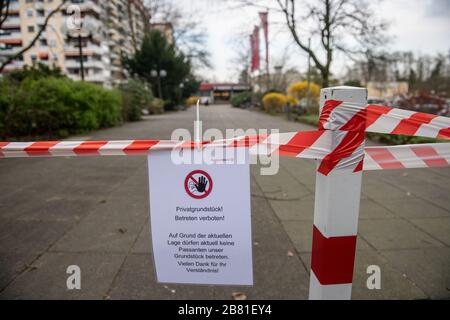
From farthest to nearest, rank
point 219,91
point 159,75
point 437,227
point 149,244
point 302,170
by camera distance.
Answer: point 219,91 < point 159,75 < point 302,170 < point 437,227 < point 149,244

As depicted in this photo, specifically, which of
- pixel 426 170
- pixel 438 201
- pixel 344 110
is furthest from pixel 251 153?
pixel 426 170

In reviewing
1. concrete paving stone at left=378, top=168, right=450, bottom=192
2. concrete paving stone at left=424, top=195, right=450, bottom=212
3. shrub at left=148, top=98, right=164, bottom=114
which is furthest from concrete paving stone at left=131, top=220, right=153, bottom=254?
shrub at left=148, top=98, right=164, bottom=114

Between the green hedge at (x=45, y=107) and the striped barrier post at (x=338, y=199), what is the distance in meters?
12.3

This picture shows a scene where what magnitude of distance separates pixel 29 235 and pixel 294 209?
3387 millimetres

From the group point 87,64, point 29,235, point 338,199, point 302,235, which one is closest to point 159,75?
point 29,235

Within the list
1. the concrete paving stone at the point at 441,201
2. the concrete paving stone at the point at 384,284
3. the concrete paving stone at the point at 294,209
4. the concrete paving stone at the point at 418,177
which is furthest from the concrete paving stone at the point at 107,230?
the concrete paving stone at the point at 418,177

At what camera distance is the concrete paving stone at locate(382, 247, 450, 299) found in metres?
2.45

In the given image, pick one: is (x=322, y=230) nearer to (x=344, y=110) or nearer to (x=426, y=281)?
(x=344, y=110)

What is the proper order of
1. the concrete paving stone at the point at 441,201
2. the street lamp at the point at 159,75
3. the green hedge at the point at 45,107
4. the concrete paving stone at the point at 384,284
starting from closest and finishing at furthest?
the concrete paving stone at the point at 384,284 → the concrete paving stone at the point at 441,201 → the green hedge at the point at 45,107 → the street lamp at the point at 159,75

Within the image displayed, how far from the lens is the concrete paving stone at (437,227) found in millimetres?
3408

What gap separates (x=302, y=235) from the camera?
3494 mm

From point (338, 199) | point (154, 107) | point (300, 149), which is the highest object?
point (154, 107)

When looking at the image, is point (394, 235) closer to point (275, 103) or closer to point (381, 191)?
point (381, 191)

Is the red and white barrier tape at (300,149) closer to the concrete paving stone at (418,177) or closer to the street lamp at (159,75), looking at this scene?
the concrete paving stone at (418,177)
